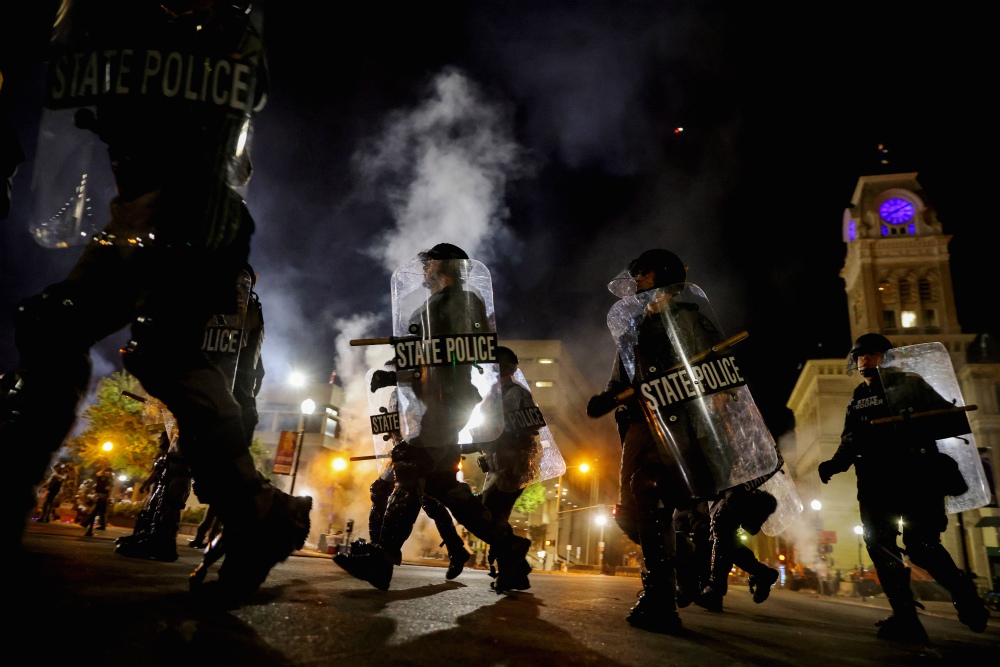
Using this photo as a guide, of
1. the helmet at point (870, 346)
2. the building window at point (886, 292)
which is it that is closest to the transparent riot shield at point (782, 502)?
the helmet at point (870, 346)

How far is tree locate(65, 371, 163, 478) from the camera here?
27219mm

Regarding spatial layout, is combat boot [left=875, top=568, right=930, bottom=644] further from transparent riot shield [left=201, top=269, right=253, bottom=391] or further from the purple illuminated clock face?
the purple illuminated clock face

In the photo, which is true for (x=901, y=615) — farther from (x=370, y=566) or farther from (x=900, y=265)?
(x=900, y=265)

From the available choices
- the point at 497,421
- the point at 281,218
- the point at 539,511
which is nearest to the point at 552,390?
the point at 539,511

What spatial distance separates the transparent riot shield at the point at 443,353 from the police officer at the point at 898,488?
107 inches

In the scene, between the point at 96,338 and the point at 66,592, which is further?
Result: the point at 96,338

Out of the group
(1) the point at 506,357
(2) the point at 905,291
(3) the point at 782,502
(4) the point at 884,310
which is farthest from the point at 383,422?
(2) the point at 905,291

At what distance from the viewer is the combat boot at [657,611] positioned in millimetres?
2686

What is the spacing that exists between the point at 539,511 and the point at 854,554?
2800 cm

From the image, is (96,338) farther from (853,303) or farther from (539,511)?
(853,303)

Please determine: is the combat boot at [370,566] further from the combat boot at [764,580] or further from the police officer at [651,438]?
the combat boot at [764,580]

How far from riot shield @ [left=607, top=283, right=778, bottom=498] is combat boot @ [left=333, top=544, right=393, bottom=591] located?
5.86 feet

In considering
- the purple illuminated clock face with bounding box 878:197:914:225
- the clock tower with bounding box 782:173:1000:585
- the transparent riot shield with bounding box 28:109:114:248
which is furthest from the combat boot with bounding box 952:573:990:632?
the purple illuminated clock face with bounding box 878:197:914:225

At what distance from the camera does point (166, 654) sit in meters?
1.27
